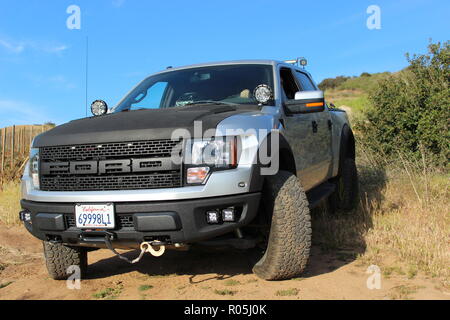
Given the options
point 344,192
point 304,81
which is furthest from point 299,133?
point 344,192

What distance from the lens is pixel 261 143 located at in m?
3.11

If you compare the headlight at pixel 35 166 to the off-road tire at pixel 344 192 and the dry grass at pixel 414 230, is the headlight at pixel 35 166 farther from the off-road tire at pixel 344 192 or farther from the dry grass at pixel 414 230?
the off-road tire at pixel 344 192

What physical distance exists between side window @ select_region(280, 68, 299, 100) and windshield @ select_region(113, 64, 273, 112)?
10.1 inches

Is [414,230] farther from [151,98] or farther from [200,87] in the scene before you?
[151,98]

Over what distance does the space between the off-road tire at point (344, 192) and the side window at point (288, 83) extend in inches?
68.0

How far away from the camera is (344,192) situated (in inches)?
236

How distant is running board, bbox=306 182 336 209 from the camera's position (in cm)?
434

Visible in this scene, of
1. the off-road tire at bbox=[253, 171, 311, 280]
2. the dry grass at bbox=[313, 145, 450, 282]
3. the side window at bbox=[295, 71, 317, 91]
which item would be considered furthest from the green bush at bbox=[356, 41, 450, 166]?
the off-road tire at bbox=[253, 171, 311, 280]

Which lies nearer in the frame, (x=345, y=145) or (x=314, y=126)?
(x=314, y=126)

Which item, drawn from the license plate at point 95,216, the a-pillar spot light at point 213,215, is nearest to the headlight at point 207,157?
the a-pillar spot light at point 213,215

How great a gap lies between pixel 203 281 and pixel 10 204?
18.4 ft
